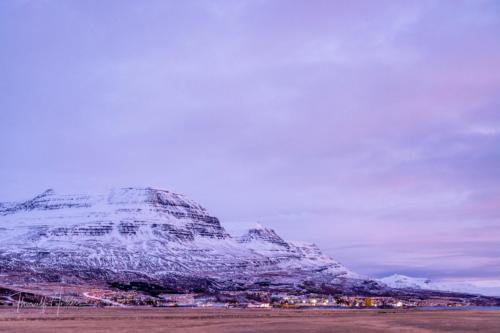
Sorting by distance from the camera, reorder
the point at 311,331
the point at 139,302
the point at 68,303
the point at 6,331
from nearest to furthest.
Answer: the point at 6,331, the point at 311,331, the point at 68,303, the point at 139,302

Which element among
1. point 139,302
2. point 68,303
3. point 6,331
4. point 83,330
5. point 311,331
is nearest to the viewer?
point 6,331

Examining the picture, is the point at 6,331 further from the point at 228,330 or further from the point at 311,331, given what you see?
the point at 311,331

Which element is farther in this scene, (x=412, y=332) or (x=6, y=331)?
(x=412, y=332)

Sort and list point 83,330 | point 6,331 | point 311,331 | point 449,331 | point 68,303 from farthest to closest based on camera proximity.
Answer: point 68,303, point 449,331, point 311,331, point 83,330, point 6,331

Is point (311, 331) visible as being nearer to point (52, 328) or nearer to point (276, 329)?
point (276, 329)

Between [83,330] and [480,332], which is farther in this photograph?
[480,332]

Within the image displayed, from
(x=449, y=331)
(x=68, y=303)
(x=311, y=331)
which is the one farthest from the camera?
(x=68, y=303)

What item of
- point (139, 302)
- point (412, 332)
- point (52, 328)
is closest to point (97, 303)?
point (139, 302)

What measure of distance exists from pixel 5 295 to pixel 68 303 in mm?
22230

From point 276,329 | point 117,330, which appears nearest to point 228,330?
point 276,329

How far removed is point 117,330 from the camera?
70.6 meters

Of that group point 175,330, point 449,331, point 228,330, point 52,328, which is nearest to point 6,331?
point 52,328

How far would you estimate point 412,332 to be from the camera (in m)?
79.7

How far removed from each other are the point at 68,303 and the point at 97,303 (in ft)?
31.2
